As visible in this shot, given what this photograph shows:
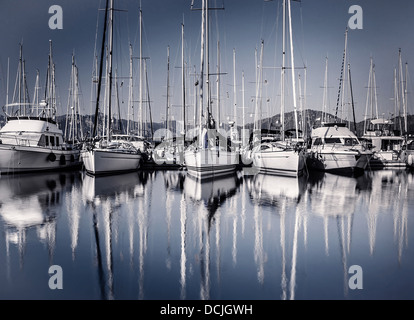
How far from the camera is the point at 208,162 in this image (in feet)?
68.6

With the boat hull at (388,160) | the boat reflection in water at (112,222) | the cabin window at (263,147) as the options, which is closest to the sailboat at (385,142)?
the boat hull at (388,160)

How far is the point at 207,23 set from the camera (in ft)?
72.6

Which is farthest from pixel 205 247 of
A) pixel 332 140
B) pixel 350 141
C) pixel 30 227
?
pixel 350 141

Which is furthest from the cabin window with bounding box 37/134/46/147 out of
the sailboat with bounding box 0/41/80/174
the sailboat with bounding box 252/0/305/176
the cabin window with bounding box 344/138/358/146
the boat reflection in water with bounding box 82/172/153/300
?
the cabin window with bounding box 344/138/358/146

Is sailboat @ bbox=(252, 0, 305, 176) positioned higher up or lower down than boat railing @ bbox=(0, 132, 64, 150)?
lower down

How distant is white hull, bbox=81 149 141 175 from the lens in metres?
22.0

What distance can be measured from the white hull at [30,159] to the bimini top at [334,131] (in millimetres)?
22815

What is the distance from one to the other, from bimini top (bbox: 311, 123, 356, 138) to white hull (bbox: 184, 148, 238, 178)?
1029 cm

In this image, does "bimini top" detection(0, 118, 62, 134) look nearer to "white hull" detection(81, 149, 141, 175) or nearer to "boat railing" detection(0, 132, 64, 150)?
"boat railing" detection(0, 132, 64, 150)

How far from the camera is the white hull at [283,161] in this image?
886 inches

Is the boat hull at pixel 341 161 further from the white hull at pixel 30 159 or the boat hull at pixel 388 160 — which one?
the white hull at pixel 30 159


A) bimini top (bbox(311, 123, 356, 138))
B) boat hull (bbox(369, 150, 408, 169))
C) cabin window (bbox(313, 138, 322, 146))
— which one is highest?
bimini top (bbox(311, 123, 356, 138))
